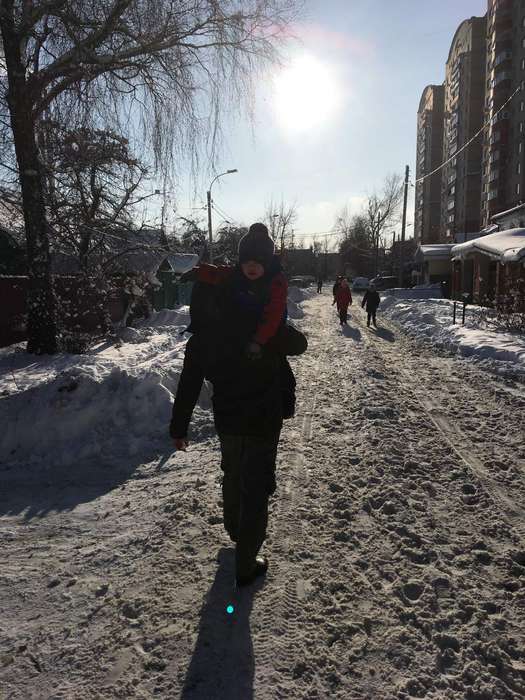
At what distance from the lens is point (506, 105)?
4822 centimetres

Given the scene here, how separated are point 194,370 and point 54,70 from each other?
7.68 metres

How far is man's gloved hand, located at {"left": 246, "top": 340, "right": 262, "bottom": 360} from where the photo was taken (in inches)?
91.7

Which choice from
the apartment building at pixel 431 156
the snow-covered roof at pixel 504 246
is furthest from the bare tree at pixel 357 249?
the snow-covered roof at pixel 504 246

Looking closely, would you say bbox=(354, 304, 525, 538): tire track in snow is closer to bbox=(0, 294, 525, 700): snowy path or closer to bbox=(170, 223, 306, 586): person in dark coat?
bbox=(0, 294, 525, 700): snowy path

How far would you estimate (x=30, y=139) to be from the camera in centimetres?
802

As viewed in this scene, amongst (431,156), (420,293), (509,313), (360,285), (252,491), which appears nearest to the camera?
(252,491)

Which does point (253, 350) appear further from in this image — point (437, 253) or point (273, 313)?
point (437, 253)

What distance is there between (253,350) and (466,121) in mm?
69774

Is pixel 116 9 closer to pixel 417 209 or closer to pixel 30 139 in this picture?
pixel 30 139

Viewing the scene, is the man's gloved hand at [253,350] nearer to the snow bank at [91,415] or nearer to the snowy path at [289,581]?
the snowy path at [289,581]

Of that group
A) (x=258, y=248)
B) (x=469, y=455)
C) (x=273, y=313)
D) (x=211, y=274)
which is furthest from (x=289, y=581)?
(x=469, y=455)

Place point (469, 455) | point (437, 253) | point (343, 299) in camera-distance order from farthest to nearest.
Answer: point (437, 253) < point (343, 299) < point (469, 455)

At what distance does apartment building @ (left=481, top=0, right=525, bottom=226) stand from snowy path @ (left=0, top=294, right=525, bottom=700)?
1997 inches

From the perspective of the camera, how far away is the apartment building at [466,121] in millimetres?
57278
